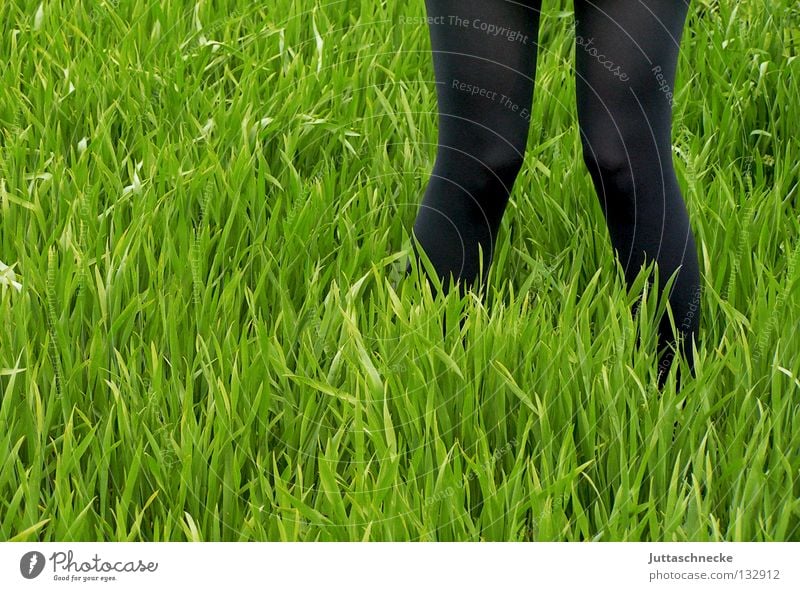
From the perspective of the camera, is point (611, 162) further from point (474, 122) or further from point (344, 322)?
point (344, 322)

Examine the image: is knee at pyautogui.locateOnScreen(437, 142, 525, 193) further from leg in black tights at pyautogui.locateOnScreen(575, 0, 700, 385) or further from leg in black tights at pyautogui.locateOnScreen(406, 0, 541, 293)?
leg in black tights at pyautogui.locateOnScreen(575, 0, 700, 385)

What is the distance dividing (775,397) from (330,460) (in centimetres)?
61

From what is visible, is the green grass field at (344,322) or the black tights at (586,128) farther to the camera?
the black tights at (586,128)

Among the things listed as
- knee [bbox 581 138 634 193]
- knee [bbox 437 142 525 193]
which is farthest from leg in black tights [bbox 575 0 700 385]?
knee [bbox 437 142 525 193]

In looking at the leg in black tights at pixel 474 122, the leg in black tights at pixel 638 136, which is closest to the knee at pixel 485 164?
the leg in black tights at pixel 474 122

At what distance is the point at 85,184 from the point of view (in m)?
1.92

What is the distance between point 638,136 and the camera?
151 centimetres

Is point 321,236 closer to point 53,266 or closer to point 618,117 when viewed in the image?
point 53,266

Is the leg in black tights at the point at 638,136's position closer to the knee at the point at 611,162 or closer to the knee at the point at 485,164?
the knee at the point at 611,162

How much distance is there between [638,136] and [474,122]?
23 cm

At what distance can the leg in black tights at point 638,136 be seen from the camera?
1.46m

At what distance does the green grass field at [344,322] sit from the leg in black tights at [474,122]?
83mm

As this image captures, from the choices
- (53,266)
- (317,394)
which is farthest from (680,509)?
(53,266)

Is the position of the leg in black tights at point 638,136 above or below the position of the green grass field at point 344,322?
above
